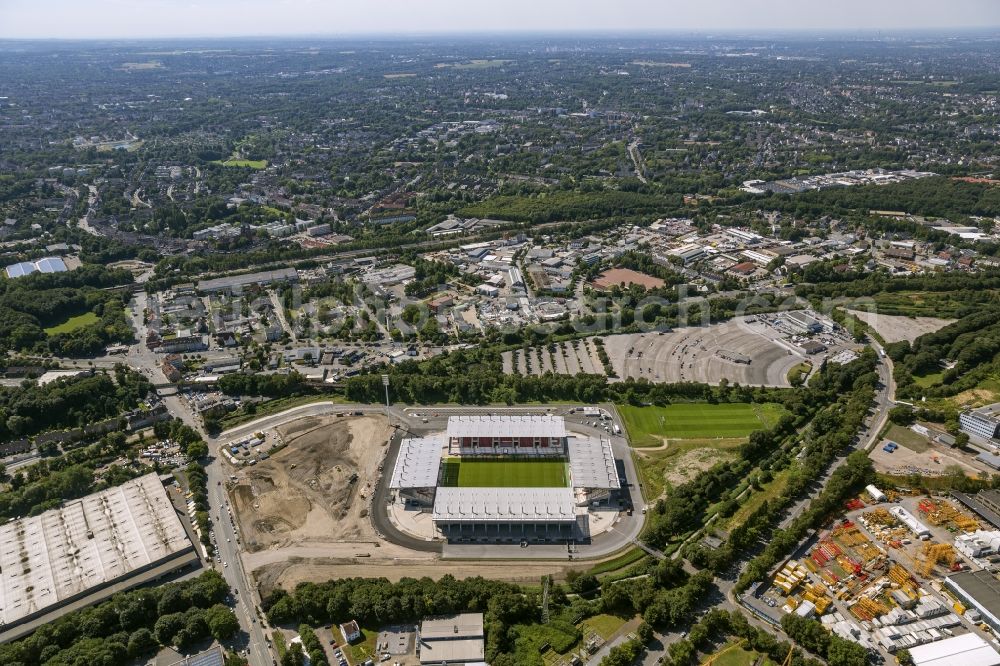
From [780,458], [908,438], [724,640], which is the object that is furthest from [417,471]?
[908,438]

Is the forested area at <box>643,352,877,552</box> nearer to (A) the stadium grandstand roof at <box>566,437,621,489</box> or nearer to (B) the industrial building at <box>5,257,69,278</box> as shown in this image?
(A) the stadium grandstand roof at <box>566,437,621,489</box>

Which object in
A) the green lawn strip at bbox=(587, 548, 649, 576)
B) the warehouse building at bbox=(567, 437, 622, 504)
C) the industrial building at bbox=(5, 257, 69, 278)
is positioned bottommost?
the green lawn strip at bbox=(587, 548, 649, 576)

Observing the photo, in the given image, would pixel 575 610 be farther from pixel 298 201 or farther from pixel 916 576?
pixel 298 201

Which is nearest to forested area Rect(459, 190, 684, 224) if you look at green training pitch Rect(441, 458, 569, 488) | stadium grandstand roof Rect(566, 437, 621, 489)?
stadium grandstand roof Rect(566, 437, 621, 489)

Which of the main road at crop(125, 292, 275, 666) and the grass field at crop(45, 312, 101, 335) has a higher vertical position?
the grass field at crop(45, 312, 101, 335)

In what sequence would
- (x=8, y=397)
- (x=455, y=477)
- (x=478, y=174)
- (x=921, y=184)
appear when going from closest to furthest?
(x=455, y=477)
(x=8, y=397)
(x=921, y=184)
(x=478, y=174)

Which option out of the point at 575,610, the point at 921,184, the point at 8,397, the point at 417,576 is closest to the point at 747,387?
the point at 575,610
